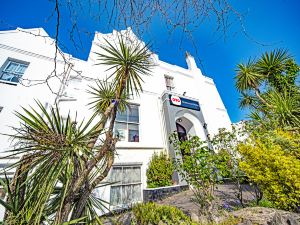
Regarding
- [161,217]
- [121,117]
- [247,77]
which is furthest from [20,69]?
[247,77]

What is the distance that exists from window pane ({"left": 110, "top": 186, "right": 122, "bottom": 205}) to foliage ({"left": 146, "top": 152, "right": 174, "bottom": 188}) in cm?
130

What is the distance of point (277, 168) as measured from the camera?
305 centimetres

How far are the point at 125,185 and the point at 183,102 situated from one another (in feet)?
20.1

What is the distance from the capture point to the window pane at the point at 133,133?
24.2ft

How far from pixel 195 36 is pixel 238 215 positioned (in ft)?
12.9

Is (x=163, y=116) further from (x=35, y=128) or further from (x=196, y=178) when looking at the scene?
(x=35, y=128)

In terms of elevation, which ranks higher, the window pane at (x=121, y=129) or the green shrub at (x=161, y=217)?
the window pane at (x=121, y=129)

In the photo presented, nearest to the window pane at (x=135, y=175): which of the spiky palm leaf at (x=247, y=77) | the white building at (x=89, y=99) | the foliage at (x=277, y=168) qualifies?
the white building at (x=89, y=99)

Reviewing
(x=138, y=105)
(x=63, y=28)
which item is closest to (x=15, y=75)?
(x=138, y=105)

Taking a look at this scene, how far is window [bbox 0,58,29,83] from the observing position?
6.25m

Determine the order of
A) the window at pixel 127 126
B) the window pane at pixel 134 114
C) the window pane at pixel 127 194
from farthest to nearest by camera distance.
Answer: the window pane at pixel 134 114 < the window at pixel 127 126 < the window pane at pixel 127 194

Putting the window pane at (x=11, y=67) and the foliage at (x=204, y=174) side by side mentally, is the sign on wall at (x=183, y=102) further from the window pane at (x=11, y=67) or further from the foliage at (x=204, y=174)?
the window pane at (x=11, y=67)

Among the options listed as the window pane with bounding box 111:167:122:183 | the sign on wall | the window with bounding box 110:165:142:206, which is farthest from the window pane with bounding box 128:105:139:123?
the window pane with bounding box 111:167:122:183

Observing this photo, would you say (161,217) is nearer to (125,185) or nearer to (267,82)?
(125,185)
